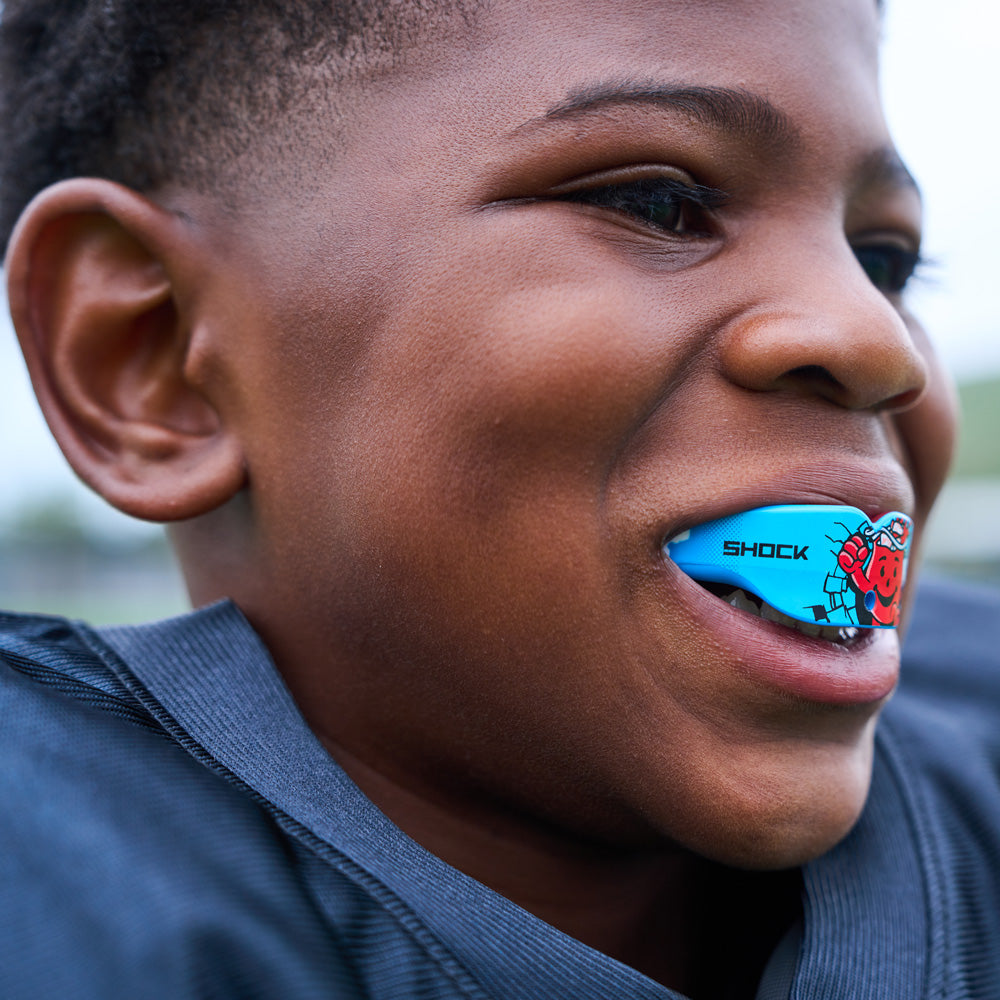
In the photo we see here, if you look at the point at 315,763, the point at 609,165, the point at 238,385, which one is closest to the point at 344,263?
the point at 238,385

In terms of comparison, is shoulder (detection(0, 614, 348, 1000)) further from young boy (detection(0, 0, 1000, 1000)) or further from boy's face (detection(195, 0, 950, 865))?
boy's face (detection(195, 0, 950, 865))

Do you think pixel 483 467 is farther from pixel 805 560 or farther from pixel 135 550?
pixel 135 550

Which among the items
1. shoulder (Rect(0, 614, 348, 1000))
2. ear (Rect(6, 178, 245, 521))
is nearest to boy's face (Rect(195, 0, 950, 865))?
ear (Rect(6, 178, 245, 521))

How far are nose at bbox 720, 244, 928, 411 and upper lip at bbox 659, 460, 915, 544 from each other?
0.25ft

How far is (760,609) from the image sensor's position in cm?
107

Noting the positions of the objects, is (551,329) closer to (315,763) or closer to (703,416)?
(703,416)

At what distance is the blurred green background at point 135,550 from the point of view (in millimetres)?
9984

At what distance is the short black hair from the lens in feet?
3.69

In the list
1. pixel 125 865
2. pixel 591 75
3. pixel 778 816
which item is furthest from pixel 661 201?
pixel 125 865

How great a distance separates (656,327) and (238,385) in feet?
1.58

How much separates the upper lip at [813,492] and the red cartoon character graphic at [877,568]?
0.08ft

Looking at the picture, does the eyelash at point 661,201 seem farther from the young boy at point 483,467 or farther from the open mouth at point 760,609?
the open mouth at point 760,609

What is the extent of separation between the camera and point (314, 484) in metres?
1.11

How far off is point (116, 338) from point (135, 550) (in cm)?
2611
